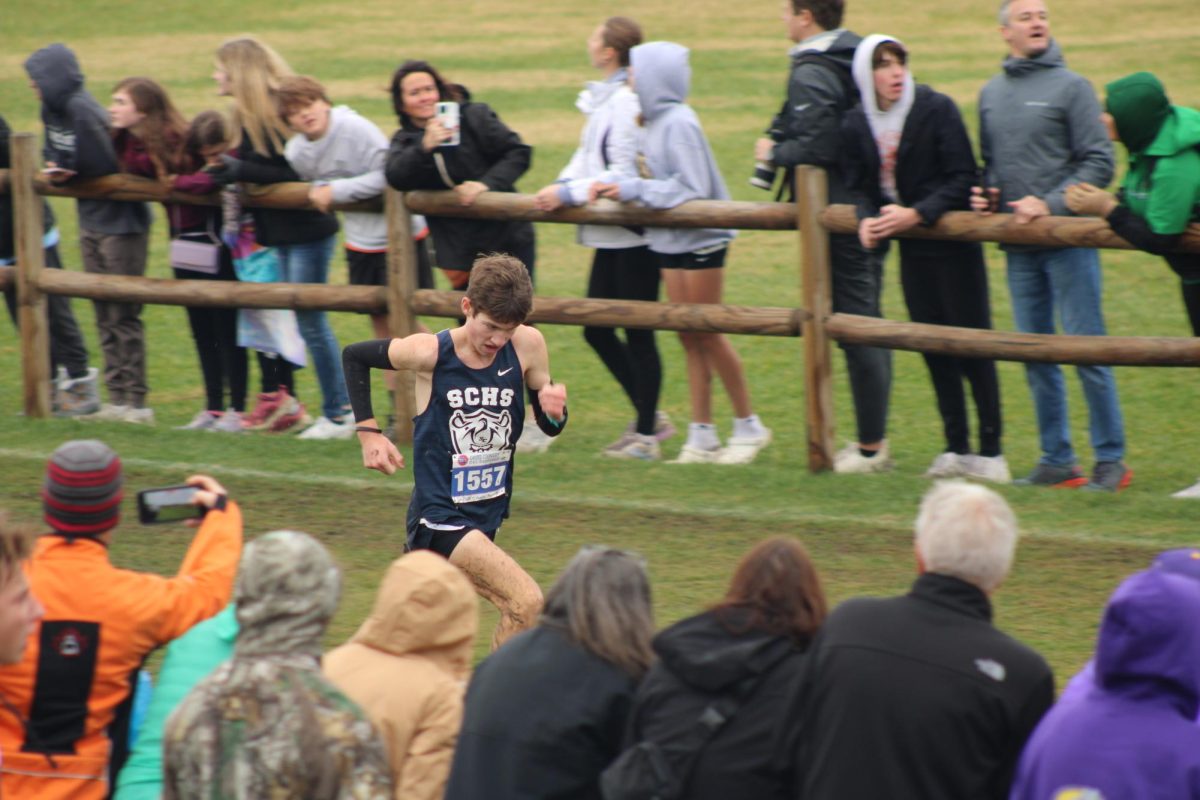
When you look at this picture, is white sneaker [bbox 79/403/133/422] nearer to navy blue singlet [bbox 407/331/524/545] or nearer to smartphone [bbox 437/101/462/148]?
smartphone [bbox 437/101/462/148]

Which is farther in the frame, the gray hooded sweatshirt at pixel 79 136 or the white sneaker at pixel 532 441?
the gray hooded sweatshirt at pixel 79 136

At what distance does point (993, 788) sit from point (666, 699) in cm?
79

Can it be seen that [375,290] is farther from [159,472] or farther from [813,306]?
[813,306]

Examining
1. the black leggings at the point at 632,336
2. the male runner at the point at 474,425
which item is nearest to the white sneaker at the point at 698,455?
the black leggings at the point at 632,336

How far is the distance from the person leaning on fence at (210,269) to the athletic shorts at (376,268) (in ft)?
2.69

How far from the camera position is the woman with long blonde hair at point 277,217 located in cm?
997

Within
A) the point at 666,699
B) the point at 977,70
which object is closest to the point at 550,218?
the point at 666,699

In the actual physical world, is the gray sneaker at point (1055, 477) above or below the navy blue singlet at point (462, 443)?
below

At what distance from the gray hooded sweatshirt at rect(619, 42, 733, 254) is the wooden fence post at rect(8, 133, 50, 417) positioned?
3.83 m

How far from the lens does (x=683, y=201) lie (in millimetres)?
9312

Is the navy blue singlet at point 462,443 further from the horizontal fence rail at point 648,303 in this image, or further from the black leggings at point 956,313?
the black leggings at point 956,313

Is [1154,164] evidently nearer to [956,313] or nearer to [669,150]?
[956,313]

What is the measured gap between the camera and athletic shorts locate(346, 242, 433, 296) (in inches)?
403

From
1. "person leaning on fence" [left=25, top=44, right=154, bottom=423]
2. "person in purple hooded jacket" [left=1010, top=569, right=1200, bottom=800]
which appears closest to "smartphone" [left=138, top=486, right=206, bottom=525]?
"person in purple hooded jacket" [left=1010, top=569, right=1200, bottom=800]
